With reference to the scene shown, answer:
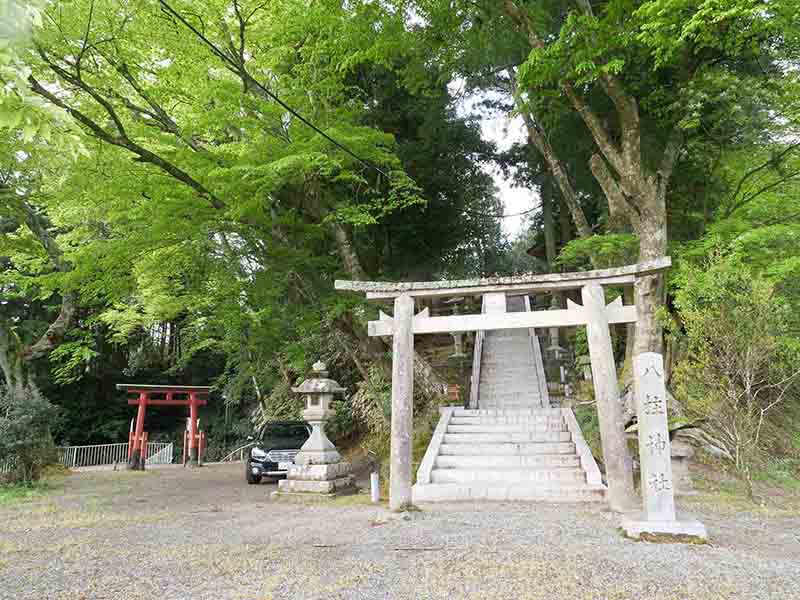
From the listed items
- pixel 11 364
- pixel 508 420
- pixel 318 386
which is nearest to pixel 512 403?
pixel 508 420

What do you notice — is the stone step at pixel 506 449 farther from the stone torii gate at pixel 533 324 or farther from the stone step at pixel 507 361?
the stone step at pixel 507 361

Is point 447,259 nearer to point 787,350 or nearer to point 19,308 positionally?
point 787,350

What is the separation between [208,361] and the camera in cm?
2395

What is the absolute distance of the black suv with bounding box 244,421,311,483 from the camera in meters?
10.8

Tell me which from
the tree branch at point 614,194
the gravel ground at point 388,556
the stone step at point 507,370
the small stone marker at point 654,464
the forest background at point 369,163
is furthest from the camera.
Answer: the stone step at point 507,370

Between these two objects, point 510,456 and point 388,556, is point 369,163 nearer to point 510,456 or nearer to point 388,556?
point 510,456

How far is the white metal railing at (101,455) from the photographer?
17078 mm

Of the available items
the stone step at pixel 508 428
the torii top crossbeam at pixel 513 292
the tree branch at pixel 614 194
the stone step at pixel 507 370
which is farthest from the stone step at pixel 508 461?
the stone step at pixel 507 370

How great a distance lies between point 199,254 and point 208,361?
49.8 ft

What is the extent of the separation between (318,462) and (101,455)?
13.6m

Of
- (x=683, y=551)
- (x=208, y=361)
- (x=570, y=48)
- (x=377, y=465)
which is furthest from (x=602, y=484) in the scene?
(x=208, y=361)

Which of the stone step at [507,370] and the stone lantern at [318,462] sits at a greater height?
the stone step at [507,370]

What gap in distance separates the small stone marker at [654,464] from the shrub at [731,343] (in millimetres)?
2067

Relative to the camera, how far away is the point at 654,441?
199 inches
